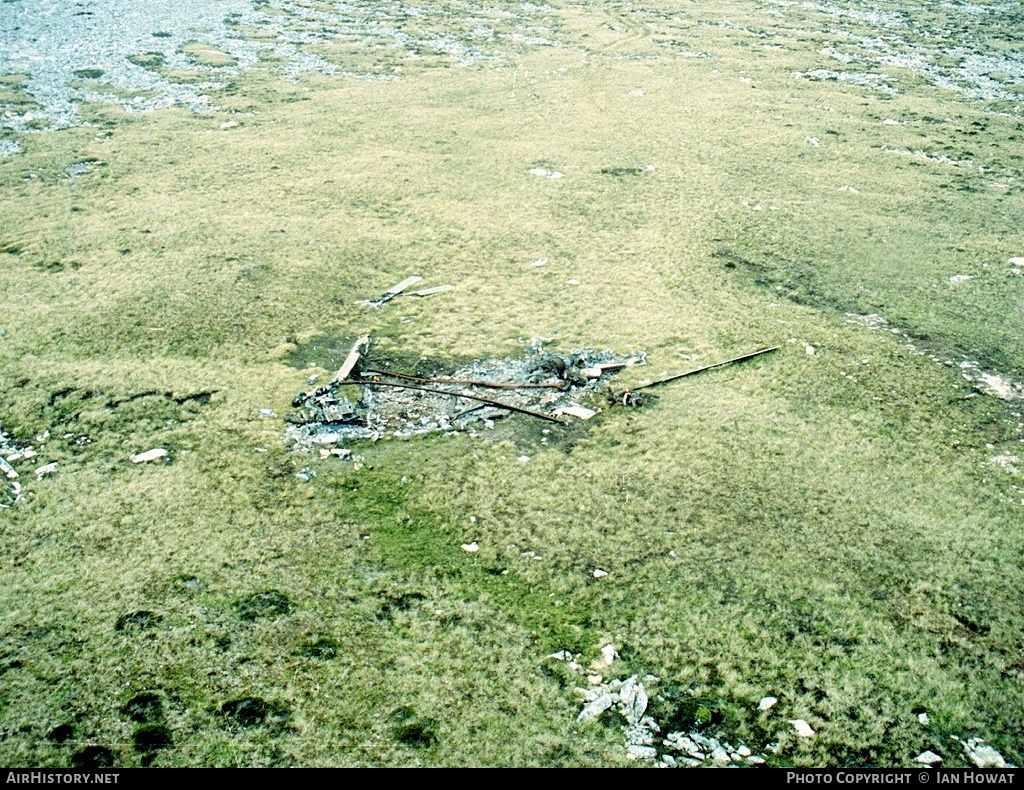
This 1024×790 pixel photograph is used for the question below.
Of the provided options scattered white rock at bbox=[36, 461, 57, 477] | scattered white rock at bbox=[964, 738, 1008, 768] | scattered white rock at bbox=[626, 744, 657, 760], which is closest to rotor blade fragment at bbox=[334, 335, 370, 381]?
scattered white rock at bbox=[36, 461, 57, 477]

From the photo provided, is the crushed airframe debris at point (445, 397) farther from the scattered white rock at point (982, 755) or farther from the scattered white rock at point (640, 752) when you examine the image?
the scattered white rock at point (982, 755)

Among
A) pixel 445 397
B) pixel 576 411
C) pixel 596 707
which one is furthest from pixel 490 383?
pixel 596 707

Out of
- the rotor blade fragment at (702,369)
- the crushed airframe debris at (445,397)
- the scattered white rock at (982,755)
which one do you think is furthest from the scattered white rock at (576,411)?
the scattered white rock at (982,755)

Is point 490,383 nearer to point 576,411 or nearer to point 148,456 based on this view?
point 576,411

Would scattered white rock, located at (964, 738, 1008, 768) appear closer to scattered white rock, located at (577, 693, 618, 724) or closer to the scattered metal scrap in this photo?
scattered white rock, located at (577, 693, 618, 724)

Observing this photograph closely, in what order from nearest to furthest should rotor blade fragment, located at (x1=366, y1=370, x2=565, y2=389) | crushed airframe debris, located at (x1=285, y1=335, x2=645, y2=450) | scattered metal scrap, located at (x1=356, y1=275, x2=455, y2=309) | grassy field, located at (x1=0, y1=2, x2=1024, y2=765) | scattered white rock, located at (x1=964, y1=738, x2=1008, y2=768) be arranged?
scattered white rock, located at (x1=964, y1=738, x2=1008, y2=768), grassy field, located at (x1=0, y1=2, x2=1024, y2=765), crushed airframe debris, located at (x1=285, y1=335, x2=645, y2=450), rotor blade fragment, located at (x1=366, y1=370, x2=565, y2=389), scattered metal scrap, located at (x1=356, y1=275, x2=455, y2=309)

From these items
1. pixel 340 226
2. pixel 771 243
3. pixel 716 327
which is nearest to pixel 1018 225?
pixel 771 243
